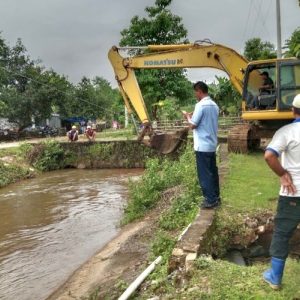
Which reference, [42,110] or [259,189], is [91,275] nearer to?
[259,189]

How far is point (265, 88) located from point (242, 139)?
10.5ft

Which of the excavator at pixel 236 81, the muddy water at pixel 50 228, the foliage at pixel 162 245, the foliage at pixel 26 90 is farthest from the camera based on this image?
the foliage at pixel 26 90

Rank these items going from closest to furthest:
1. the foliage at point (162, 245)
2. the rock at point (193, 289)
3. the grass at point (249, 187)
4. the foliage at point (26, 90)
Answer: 1. the rock at point (193, 289)
2. the foliage at point (162, 245)
3. the grass at point (249, 187)
4. the foliage at point (26, 90)

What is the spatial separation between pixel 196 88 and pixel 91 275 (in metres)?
3.35

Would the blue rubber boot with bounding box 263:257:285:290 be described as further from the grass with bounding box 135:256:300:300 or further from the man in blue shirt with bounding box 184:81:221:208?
the man in blue shirt with bounding box 184:81:221:208

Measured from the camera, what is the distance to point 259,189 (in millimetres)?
8477

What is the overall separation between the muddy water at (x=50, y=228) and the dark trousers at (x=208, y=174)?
306 centimetres

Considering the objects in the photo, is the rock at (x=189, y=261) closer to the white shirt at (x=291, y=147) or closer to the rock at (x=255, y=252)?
the white shirt at (x=291, y=147)

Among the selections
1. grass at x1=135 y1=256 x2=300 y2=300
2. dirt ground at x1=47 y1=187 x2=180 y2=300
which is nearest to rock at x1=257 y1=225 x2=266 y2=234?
grass at x1=135 y1=256 x2=300 y2=300

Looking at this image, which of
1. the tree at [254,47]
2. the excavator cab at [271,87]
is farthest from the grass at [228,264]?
the tree at [254,47]

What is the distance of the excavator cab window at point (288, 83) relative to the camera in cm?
1108

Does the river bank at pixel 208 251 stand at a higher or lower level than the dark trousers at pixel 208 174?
lower

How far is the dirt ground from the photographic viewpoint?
6.32 meters

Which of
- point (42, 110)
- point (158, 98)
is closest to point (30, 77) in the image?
point (42, 110)
